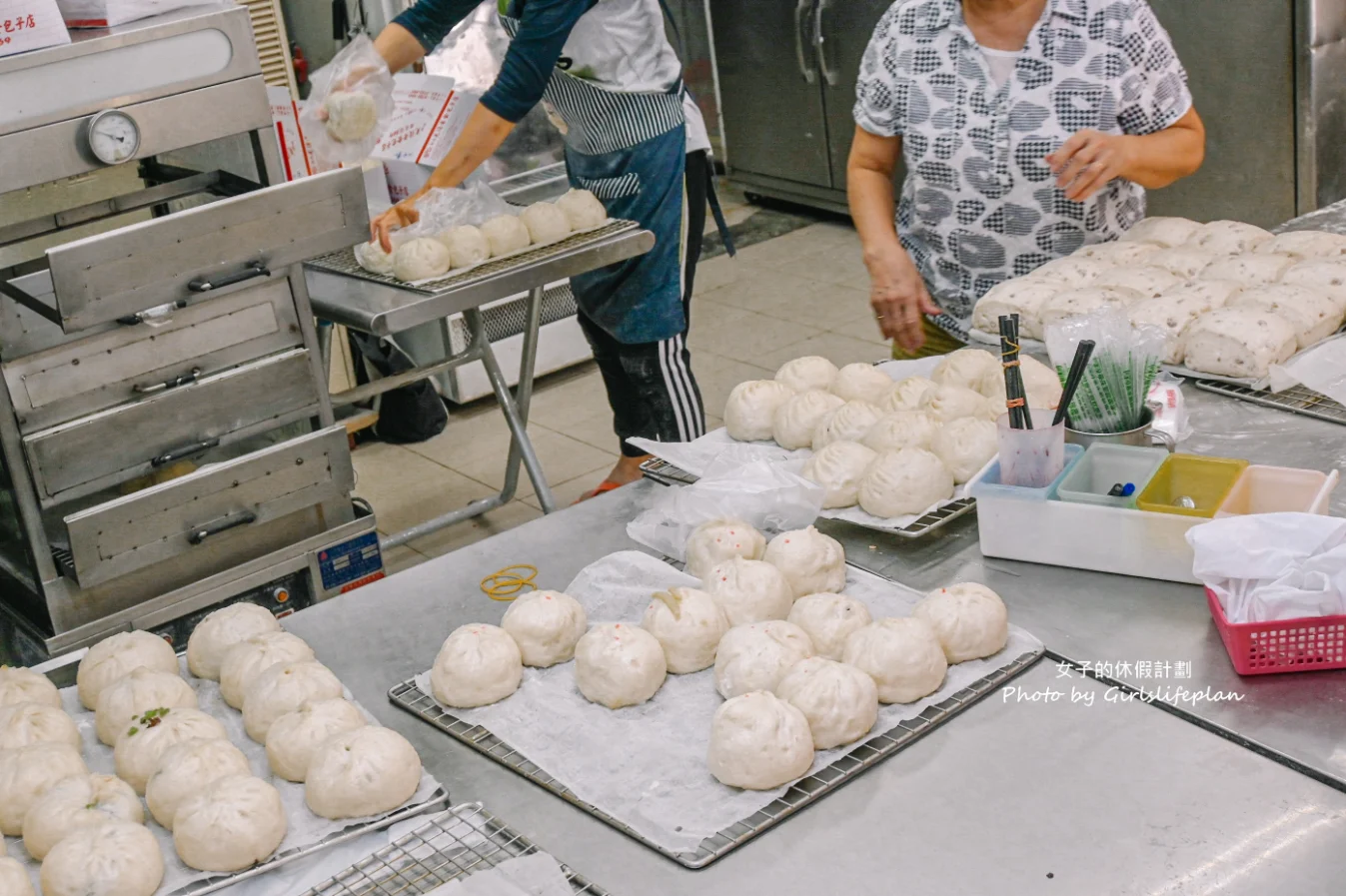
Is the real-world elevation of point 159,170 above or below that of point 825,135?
above

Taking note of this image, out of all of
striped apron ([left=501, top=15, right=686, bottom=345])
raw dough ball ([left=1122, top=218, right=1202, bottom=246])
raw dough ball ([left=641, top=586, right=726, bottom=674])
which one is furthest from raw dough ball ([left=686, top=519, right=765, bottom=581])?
striped apron ([left=501, top=15, right=686, bottom=345])

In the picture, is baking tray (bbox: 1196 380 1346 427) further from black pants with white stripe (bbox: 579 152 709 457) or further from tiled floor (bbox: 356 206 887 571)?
tiled floor (bbox: 356 206 887 571)

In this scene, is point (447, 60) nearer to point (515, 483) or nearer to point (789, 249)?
point (515, 483)

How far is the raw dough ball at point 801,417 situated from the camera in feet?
6.97

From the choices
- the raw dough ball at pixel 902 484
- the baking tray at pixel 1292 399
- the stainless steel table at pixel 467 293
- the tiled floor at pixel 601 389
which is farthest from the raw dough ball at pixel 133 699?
the tiled floor at pixel 601 389

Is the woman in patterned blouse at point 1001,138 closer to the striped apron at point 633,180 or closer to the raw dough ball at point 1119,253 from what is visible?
the raw dough ball at point 1119,253

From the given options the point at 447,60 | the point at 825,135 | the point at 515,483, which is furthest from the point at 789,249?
the point at 515,483

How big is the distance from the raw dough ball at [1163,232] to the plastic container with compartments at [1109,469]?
99 centimetres

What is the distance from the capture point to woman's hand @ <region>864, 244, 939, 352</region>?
8.43ft

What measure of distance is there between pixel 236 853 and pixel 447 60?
364 centimetres

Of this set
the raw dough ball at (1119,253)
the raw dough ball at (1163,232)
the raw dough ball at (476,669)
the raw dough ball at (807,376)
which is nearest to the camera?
the raw dough ball at (476,669)

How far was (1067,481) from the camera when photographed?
175 centimetres

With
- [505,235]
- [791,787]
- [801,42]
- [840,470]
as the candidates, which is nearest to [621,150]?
[505,235]

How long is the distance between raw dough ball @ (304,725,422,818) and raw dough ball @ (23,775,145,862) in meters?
0.20
